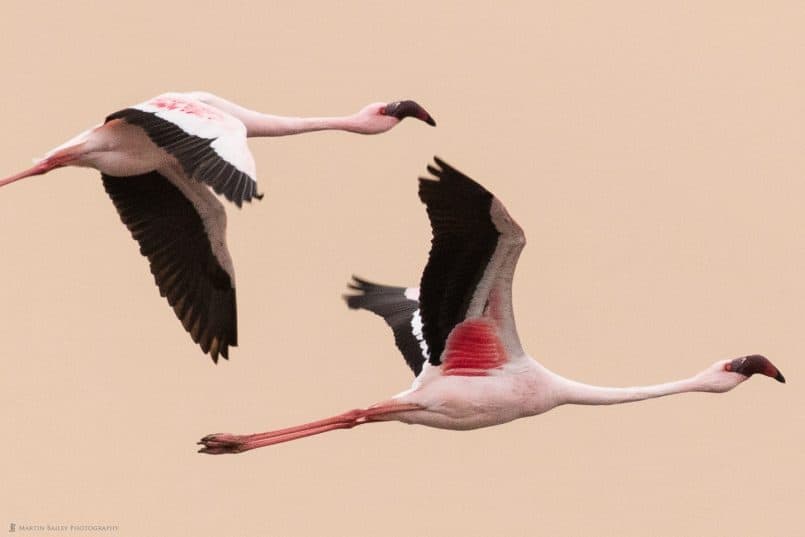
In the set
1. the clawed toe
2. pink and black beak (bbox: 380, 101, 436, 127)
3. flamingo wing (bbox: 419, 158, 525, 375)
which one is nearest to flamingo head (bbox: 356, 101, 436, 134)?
pink and black beak (bbox: 380, 101, 436, 127)

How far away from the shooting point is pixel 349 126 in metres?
17.2

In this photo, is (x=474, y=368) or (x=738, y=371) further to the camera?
(x=738, y=371)

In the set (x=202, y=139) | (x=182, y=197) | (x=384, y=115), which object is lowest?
(x=182, y=197)

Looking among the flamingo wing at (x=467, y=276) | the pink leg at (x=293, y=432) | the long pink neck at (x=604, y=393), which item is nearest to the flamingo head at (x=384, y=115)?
the flamingo wing at (x=467, y=276)

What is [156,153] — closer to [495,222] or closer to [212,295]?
[212,295]

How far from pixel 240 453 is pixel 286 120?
2.72 metres

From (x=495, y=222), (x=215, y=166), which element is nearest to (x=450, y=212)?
(x=495, y=222)

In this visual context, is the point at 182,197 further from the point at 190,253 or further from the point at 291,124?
the point at 291,124

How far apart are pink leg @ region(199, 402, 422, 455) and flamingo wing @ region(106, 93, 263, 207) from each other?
2.00 meters

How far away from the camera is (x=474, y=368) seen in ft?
52.5

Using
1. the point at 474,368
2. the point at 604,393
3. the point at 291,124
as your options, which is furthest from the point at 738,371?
the point at 291,124

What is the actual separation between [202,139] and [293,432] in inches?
91.6

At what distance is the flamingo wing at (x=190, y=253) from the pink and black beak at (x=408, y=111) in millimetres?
1582

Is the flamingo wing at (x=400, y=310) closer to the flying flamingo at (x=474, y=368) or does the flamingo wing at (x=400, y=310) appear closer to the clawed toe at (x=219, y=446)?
the flying flamingo at (x=474, y=368)
